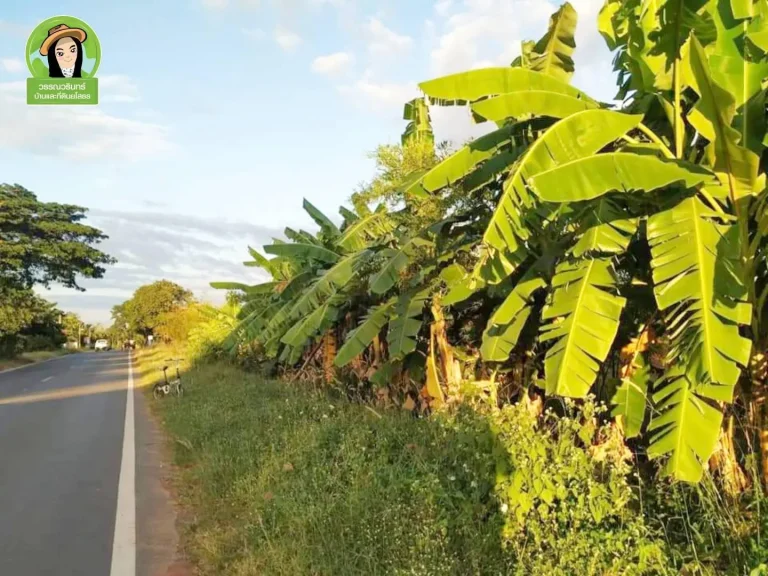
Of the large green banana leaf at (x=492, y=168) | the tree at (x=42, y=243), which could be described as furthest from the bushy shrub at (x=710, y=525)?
the tree at (x=42, y=243)

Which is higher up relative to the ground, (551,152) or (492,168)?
(492,168)

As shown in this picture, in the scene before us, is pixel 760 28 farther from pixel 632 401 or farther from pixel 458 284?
pixel 458 284

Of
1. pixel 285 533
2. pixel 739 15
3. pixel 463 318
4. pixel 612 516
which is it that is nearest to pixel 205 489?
pixel 285 533

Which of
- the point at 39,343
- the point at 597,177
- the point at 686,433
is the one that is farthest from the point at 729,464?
the point at 39,343

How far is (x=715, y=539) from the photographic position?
3973 millimetres

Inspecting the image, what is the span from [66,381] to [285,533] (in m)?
22.6

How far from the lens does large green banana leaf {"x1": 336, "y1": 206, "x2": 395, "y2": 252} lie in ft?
35.3

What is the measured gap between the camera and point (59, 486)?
7828 mm

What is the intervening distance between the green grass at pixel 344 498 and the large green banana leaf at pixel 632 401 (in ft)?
3.65

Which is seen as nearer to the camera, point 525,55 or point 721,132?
point 721,132

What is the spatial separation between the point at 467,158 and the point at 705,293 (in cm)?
278

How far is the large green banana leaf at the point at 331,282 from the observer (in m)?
9.95

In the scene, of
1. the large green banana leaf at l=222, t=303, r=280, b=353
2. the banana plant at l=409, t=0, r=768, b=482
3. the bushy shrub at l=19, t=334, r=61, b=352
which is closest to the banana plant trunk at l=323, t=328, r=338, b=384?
the large green banana leaf at l=222, t=303, r=280, b=353

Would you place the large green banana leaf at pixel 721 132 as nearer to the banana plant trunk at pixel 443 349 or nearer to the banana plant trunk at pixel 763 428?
the banana plant trunk at pixel 763 428
